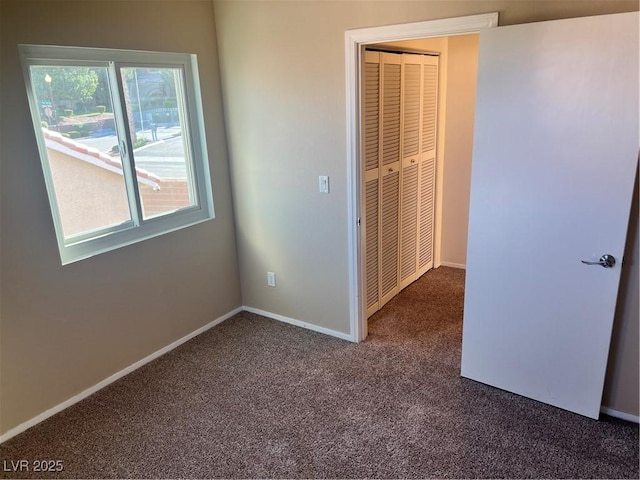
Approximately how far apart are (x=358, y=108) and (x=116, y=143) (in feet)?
4.73

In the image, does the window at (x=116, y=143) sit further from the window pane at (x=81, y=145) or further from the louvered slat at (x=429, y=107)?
the louvered slat at (x=429, y=107)

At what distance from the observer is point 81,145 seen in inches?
100

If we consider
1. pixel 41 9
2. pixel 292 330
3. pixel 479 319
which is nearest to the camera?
pixel 41 9

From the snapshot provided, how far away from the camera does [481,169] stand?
7.60 ft

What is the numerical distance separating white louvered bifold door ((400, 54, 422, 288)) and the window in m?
1.52

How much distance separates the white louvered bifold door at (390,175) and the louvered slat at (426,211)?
48 cm

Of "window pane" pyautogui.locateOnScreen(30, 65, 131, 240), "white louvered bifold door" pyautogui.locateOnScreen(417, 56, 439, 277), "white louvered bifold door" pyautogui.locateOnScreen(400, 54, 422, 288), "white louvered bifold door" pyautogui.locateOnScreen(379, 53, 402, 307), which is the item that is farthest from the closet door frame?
"window pane" pyautogui.locateOnScreen(30, 65, 131, 240)

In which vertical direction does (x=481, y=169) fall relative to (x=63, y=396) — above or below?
above

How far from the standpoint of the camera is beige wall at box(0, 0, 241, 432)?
222cm

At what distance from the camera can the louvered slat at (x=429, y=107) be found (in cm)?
380

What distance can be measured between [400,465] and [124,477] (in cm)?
125

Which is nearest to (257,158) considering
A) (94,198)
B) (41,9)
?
(94,198)

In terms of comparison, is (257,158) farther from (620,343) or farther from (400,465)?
(620,343)

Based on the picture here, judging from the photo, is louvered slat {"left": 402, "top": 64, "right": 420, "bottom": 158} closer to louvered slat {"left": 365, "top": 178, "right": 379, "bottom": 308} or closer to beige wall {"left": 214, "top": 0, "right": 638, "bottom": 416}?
louvered slat {"left": 365, "top": 178, "right": 379, "bottom": 308}
